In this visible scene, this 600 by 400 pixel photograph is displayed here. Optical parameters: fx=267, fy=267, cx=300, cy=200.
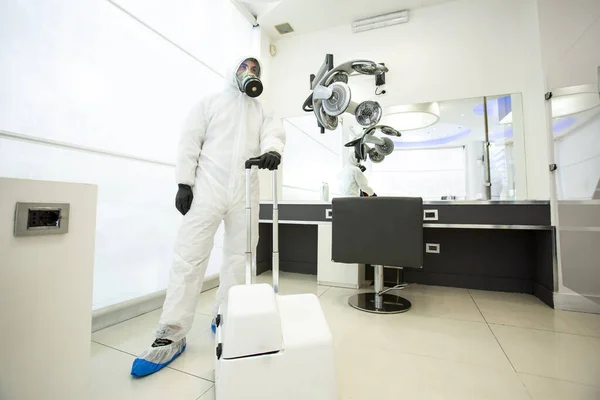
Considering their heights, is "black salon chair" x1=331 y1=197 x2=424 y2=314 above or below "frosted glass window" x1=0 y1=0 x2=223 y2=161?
below

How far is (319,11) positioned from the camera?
286 centimetres

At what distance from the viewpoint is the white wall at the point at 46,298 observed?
A: 2.10 feet

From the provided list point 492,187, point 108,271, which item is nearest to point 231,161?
point 108,271

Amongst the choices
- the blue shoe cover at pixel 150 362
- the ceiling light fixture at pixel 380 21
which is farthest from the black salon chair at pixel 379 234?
the ceiling light fixture at pixel 380 21

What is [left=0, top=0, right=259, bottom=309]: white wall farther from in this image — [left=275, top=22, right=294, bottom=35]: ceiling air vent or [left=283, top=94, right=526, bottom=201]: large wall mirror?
[left=283, top=94, right=526, bottom=201]: large wall mirror

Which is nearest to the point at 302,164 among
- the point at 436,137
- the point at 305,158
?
the point at 305,158

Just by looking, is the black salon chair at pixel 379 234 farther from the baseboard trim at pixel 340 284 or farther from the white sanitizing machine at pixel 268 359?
the white sanitizing machine at pixel 268 359

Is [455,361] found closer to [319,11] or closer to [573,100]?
[573,100]

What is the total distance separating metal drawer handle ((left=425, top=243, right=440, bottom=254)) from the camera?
2.53 meters

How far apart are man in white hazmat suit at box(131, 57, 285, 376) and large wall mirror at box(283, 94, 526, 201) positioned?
1663 mm

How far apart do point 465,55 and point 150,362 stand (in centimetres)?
335

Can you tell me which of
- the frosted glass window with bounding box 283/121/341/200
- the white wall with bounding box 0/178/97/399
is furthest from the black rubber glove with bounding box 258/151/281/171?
the frosted glass window with bounding box 283/121/341/200

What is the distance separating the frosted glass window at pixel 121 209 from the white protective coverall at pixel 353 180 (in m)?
1.62

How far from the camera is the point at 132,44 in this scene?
1.74 metres
